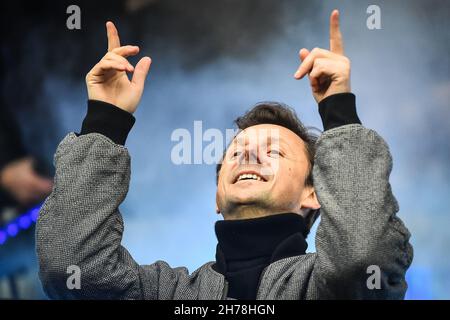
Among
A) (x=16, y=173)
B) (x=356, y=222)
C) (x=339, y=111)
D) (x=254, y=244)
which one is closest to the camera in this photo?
(x=356, y=222)

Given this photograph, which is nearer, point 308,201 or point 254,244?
point 254,244

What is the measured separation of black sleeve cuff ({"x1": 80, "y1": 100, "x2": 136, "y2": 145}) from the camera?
1.85m

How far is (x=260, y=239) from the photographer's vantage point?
184 centimetres

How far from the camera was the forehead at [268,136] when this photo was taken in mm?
1994

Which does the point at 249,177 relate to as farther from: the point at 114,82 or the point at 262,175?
the point at 114,82

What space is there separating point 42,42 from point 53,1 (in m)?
0.18

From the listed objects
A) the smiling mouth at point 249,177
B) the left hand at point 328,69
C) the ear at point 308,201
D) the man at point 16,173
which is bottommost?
the ear at point 308,201

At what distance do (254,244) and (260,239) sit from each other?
2 centimetres

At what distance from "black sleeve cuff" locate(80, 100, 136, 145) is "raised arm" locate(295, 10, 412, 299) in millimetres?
461

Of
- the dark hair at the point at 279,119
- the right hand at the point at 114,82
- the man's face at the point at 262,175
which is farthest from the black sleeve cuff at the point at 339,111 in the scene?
the right hand at the point at 114,82

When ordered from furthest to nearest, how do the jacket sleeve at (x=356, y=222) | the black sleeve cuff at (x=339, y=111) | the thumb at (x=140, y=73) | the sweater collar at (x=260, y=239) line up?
the thumb at (x=140, y=73), the sweater collar at (x=260, y=239), the black sleeve cuff at (x=339, y=111), the jacket sleeve at (x=356, y=222)

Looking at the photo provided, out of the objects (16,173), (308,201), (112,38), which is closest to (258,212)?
(308,201)

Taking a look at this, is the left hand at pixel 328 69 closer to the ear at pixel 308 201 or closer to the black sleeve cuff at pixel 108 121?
the ear at pixel 308 201

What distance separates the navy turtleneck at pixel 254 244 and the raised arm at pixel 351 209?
15cm
